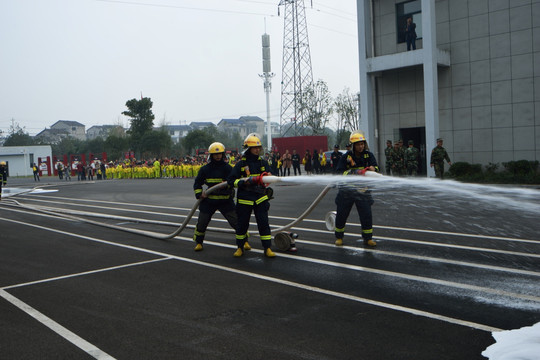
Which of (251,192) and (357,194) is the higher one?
(251,192)

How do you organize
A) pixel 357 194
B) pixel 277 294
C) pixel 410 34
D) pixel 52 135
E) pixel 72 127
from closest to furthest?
pixel 277 294
pixel 357 194
pixel 410 34
pixel 52 135
pixel 72 127

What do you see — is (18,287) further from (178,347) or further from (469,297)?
(469,297)

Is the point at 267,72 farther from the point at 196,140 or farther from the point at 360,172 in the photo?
the point at 360,172

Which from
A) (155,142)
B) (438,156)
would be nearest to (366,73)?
(438,156)

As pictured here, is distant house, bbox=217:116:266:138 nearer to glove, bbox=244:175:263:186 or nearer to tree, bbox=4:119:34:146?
tree, bbox=4:119:34:146

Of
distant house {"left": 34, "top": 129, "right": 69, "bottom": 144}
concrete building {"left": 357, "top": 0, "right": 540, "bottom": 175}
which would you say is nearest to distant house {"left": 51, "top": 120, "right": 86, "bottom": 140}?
distant house {"left": 34, "top": 129, "right": 69, "bottom": 144}

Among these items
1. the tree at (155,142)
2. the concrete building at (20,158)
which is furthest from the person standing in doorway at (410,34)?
the concrete building at (20,158)

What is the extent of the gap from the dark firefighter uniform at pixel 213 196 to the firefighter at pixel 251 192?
59 centimetres

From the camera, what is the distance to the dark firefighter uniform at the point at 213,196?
8.46 metres

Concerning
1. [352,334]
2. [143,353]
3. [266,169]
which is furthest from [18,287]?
[352,334]

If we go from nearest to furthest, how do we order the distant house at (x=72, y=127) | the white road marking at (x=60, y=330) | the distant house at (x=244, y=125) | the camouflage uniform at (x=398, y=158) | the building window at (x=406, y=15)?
1. the white road marking at (x=60, y=330)
2. the camouflage uniform at (x=398, y=158)
3. the building window at (x=406, y=15)
4. the distant house at (x=72, y=127)
5. the distant house at (x=244, y=125)

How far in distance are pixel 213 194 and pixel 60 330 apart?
4.00 metres

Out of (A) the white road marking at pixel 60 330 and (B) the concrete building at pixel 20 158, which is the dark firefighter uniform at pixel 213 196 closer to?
(A) the white road marking at pixel 60 330

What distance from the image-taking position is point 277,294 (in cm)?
575
